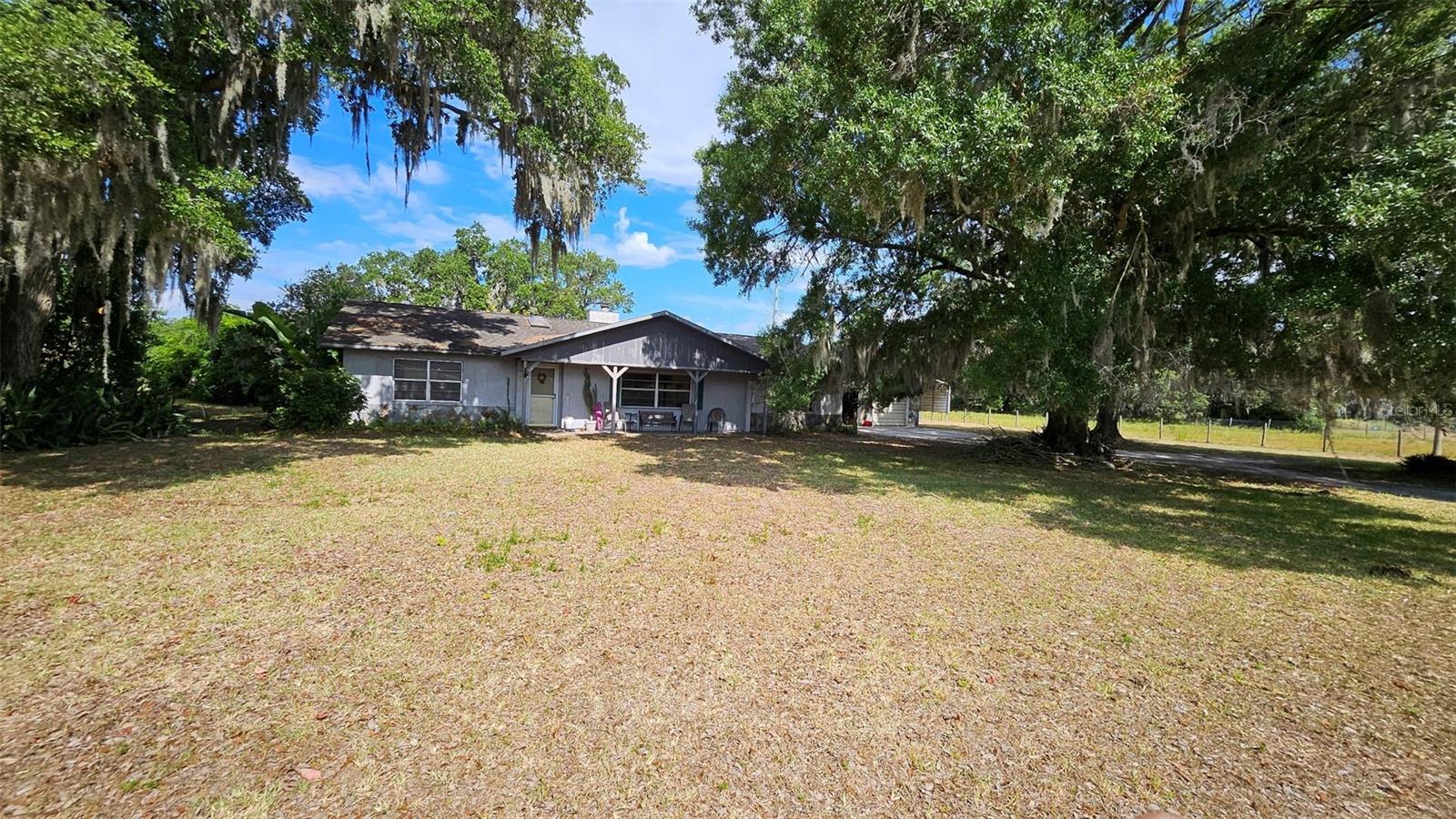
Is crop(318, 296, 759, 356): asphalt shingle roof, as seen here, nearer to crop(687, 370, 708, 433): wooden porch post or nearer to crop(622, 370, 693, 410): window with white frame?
Answer: crop(687, 370, 708, 433): wooden porch post

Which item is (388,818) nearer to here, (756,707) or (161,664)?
(756,707)

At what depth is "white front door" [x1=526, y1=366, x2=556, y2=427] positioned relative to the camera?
18.3 meters

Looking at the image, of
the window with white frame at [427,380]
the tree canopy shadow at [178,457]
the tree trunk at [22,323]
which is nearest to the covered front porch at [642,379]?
the window with white frame at [427,380]

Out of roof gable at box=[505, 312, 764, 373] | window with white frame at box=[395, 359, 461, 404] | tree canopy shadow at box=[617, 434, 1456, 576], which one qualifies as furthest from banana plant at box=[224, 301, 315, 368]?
tree canopy shadow at box=[617, 434, 1456, 576]

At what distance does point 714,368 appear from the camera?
1864 centimetres

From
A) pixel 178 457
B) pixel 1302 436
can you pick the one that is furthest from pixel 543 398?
pixel 1302 436

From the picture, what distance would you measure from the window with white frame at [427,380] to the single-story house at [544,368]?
0.03m

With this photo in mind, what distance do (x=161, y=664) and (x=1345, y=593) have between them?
29.7ft

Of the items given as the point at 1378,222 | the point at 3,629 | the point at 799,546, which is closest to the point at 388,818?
the point at 3,629

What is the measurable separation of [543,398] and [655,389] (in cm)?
370

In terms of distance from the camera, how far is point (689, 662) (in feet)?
11.4

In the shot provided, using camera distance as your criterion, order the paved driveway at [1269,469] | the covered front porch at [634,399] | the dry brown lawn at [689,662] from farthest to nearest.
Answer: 1. the covered front porch at [634,399]
2. the paved driveway at [1269,469]
3. the dry brown lawn at [689,662]

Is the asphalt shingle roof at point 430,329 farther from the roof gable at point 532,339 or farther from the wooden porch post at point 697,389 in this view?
the wooden porch post at point 697,389

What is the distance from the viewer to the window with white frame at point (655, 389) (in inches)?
757
